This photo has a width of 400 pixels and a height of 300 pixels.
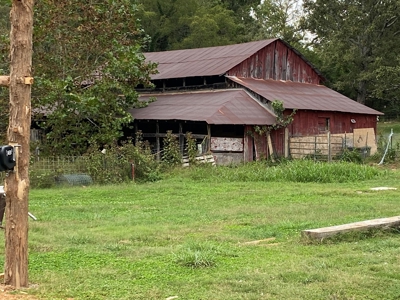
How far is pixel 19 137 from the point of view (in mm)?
7203

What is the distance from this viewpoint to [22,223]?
712 cm

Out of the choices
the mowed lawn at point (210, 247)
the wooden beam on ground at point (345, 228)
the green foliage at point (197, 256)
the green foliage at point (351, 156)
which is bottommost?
the mowed lawn at point (210, 247)

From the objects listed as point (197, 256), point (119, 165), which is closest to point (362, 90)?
point (119, 165)

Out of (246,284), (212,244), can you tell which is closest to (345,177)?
(212,244)

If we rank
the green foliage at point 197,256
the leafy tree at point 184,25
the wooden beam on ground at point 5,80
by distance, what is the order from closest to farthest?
the wooden beam on ground at point 5,80 < the green foliage at point 197,256 < the leafy tree at point 184,25

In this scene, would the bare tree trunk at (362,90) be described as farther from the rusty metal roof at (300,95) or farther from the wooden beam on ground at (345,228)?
the wooden beam on ground at (345,228)

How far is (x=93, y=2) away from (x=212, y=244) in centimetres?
1667

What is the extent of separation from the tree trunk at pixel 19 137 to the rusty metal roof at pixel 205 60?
23276mm

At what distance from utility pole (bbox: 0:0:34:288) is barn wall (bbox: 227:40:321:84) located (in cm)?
2361

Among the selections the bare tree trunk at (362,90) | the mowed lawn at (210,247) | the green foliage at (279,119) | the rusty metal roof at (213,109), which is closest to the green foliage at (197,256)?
the mowed lawn at (210,247)

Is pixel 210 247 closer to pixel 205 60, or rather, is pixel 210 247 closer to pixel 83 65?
pixel 83 65

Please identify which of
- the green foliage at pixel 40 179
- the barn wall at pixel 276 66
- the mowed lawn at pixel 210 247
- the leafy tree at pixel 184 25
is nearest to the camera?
the mowed lawn at pixel 210 247

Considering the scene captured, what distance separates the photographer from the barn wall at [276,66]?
104 feet

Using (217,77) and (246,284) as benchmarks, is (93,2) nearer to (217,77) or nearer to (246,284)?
(217,77)
